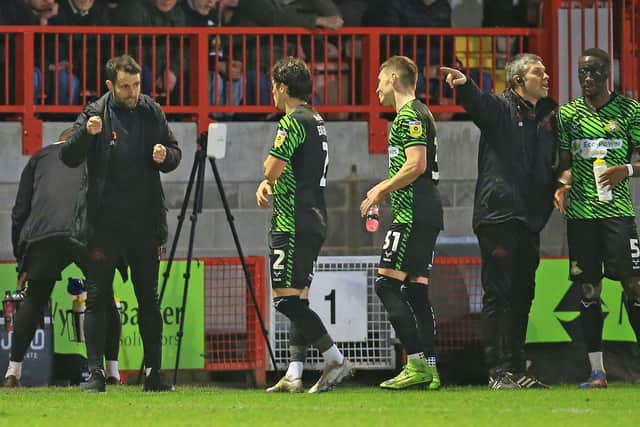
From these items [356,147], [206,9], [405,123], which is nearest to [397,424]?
[405,123]

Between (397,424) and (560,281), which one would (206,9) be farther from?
(397,424)

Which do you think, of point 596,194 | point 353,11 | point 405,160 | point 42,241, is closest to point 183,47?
point 353,11

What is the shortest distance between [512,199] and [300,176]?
1.45m

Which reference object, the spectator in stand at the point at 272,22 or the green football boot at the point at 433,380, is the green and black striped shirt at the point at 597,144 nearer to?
the green football boot at the point at 433,380

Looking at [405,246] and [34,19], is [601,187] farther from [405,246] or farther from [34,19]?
[34,19]

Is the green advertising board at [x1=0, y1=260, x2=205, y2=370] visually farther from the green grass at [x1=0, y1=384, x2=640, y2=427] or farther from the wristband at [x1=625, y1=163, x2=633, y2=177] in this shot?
the wristband at [x1=625, y1=163, x2=633, y2=177]

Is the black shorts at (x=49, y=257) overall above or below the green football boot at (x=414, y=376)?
above

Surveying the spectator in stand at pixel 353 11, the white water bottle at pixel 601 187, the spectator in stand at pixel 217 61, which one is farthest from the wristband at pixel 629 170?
the spectator in stand at pixel 353 11

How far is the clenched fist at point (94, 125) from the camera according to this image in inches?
396

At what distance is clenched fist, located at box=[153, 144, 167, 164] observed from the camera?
33.6ft

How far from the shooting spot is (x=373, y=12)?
607 inches

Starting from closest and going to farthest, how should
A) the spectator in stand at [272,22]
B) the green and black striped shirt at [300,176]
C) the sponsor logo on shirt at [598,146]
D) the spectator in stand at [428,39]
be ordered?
the green and black striped shirt at [300,176] → the sponsor logo on shirt at [598,146] → the spectator in stand at [272,22] → the spectator in stand at [428,39]

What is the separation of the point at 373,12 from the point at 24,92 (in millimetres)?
3369

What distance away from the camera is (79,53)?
14609 mm
